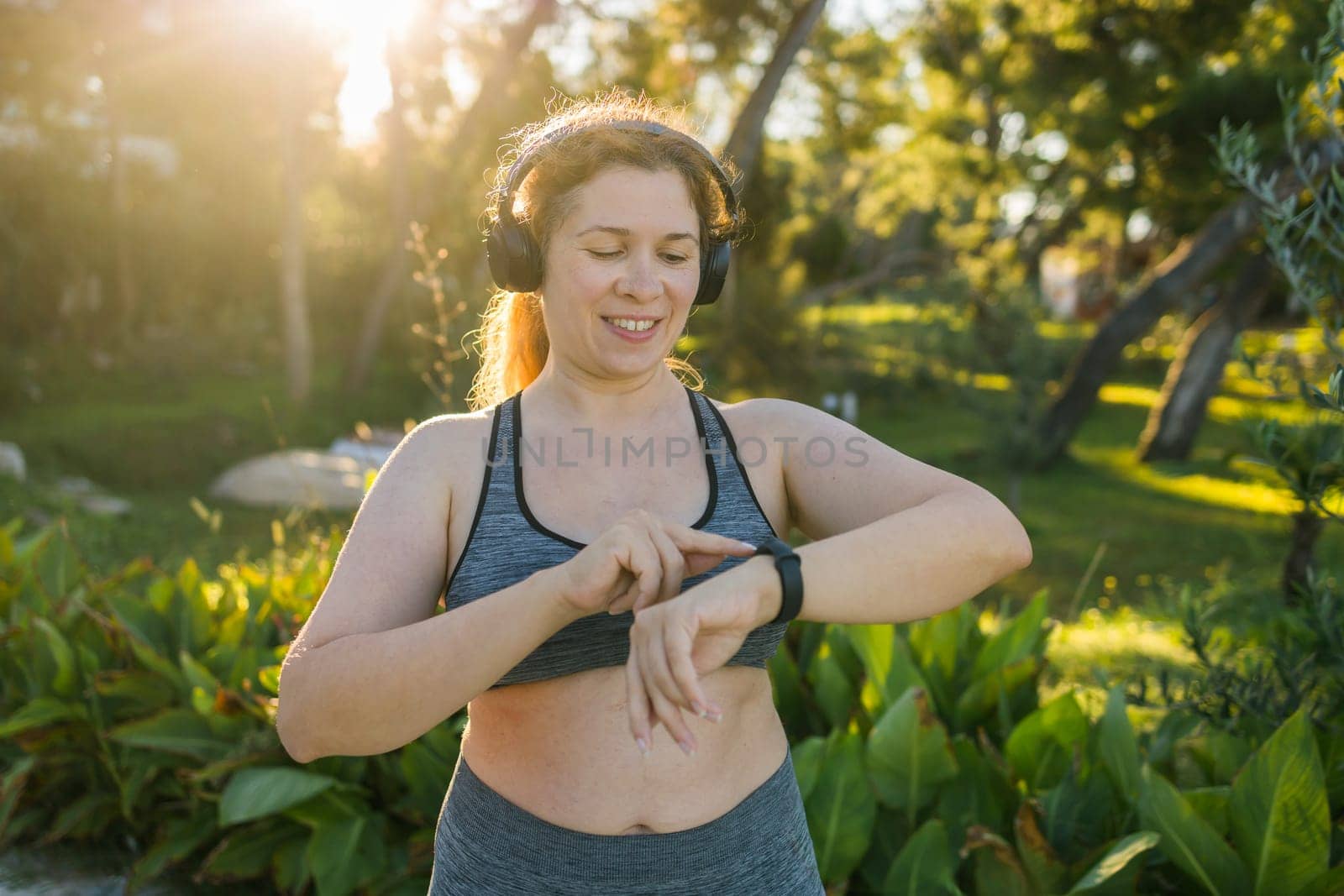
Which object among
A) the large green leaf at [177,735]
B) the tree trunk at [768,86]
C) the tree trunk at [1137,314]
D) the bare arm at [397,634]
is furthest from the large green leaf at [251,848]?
the tree trunk at [768,86]

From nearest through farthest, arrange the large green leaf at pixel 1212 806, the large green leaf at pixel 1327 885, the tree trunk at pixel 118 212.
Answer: the large green leaf at pixel 1327 885 < the large green leaf at pixel 1212 806 < the tree trunk at pixel 118 212

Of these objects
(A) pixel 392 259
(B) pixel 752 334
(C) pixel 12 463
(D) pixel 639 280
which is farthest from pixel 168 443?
(D) pixel 639 280

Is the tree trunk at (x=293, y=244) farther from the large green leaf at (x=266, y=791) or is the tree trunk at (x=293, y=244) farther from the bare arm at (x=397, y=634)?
the bare arm at (x=397, y=634)

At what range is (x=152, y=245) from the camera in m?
16.7

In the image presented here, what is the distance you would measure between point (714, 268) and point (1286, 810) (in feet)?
5.14

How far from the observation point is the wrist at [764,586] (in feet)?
4.54

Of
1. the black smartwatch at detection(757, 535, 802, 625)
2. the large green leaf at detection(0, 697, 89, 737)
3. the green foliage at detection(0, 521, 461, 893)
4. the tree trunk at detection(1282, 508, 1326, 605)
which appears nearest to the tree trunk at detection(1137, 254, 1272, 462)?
the tree trunk at detection(1282, 508, 1326, 605)

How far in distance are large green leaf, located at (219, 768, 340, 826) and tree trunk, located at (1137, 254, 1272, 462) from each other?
12.2 meters

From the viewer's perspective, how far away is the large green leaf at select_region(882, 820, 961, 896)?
2375 millimetres

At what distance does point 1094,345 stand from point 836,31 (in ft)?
28.3

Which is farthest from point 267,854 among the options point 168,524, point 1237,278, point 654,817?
point 1237,278

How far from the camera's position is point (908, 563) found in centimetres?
152

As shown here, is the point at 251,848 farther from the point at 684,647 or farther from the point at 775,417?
the point at 684,647

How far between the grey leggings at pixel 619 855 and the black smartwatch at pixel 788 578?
448 millimetres
